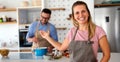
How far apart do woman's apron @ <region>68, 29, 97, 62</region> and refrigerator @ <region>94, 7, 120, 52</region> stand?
2.63 m

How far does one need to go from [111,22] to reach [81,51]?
266cm

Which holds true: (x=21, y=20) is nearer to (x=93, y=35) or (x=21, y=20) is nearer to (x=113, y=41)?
(x=113, y=41)

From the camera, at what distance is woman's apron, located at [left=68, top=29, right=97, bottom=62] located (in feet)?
5.07

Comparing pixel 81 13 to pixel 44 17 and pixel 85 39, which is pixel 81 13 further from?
pixel 44 17

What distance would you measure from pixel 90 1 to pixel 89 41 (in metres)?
2.89

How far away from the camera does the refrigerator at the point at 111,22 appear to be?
404cm

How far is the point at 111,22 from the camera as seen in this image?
4.07m

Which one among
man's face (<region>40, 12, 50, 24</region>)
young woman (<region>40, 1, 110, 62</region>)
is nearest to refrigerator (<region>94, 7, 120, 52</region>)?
man's face (<region>40, 12, 50, 24</region>)

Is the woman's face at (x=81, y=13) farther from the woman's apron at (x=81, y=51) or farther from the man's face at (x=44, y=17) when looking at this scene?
the man's face at (x=44, y=17)

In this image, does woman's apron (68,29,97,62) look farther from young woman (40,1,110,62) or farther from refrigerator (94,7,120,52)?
refrigerator (94,7,120,52)

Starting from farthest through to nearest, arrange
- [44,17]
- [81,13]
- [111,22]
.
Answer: [111,22] → [44,17] → [81,13]

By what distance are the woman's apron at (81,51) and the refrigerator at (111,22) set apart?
2.63 metres

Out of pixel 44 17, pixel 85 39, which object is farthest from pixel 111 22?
pixel 85 39

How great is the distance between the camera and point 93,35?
1.55 m
